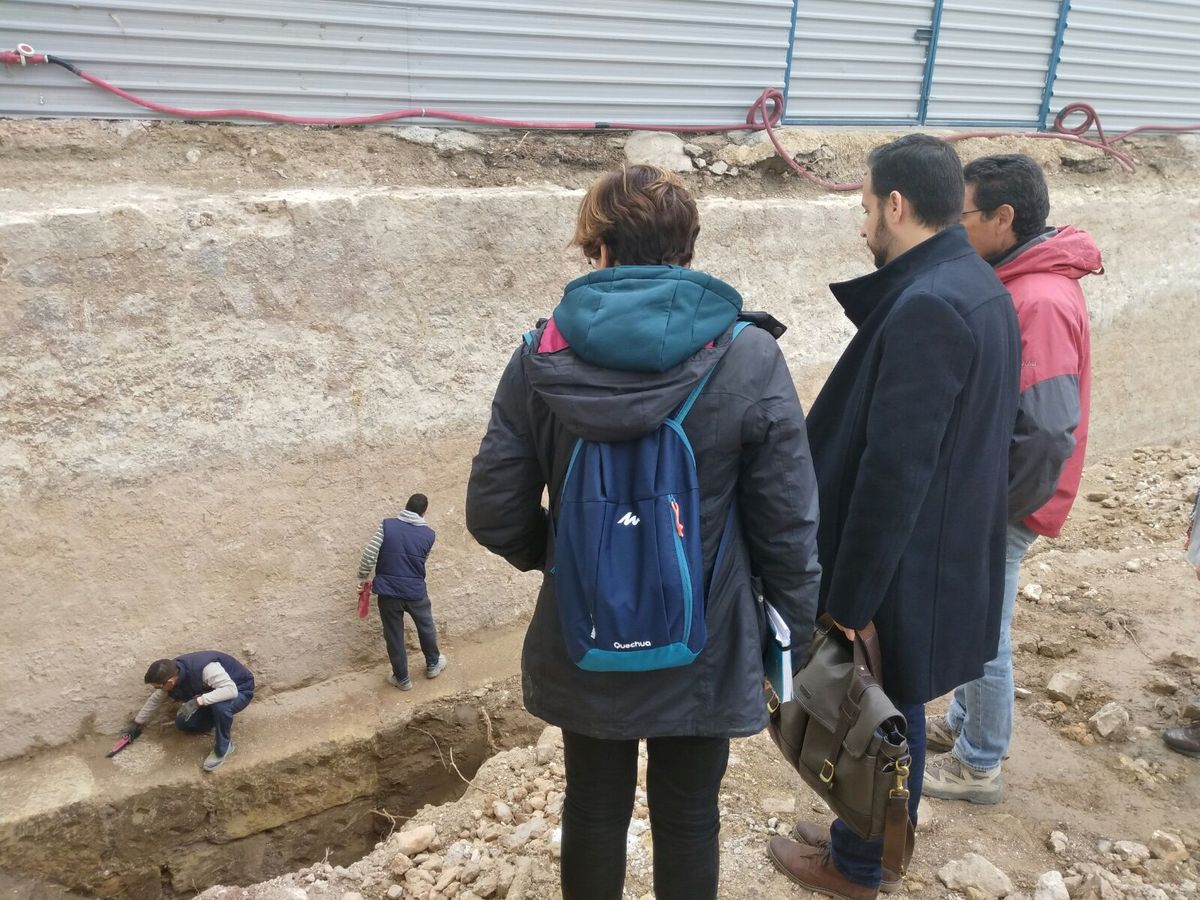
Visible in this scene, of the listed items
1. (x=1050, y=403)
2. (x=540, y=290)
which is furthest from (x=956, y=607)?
(x=540, y=290)

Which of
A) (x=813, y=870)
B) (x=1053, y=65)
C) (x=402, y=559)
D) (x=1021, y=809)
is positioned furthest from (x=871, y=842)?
(x=1053, y=65)

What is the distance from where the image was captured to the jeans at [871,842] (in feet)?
8.31

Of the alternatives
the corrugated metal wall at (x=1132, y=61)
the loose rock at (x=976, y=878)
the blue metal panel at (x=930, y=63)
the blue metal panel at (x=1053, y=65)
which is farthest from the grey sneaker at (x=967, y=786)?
the corrugated metal wall at (x=1132, y=61)

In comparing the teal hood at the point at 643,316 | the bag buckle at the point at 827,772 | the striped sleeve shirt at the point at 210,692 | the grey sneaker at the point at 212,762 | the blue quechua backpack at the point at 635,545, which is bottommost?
the grey sneaker at the point at 212,762

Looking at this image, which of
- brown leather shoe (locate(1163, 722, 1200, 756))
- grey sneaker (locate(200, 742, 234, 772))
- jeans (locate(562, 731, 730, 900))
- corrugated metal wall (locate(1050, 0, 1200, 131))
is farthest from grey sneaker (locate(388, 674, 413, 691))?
corrugated metal wall (locate(1050, 0, 1200, 131))

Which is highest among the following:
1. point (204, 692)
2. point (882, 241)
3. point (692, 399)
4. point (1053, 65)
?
point (1053, 65)

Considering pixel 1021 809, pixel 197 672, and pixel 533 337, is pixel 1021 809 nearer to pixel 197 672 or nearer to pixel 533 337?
pixel 533 337

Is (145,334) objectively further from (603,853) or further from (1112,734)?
(1112,734)

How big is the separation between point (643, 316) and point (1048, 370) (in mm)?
1490

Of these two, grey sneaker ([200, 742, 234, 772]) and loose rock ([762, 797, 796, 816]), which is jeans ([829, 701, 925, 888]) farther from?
grey sneaker ([200, 742, 234, 772])

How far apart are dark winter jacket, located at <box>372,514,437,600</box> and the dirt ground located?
972mm

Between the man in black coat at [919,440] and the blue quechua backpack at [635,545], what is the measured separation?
0.57 metres

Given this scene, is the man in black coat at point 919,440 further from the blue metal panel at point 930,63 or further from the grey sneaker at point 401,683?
the blue metal panel at point 930,63

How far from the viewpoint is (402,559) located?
4.31m
